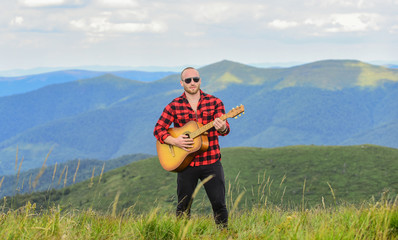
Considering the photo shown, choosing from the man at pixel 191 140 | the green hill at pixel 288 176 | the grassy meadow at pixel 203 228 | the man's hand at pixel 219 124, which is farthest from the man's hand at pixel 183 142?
the green hill at pixel 288 176

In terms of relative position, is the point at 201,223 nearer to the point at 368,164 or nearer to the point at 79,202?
the point at 368,164

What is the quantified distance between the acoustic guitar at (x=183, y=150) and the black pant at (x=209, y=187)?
0.16 meters

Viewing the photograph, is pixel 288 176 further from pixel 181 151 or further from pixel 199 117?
pixel 181 151

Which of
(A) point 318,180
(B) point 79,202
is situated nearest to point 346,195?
(A) point 318,180

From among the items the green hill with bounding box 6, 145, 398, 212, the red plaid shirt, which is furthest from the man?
the green hill with bounding box 6, 145, 398, 212

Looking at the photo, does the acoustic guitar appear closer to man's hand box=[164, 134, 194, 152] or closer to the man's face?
man's hand box=[164, 134, 194, 152]

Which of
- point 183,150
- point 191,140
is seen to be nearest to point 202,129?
point 191,140

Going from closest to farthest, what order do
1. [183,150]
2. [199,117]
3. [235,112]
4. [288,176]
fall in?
1. [235,112]
2. [183,150]
3. [199,117]
4. [288,176]

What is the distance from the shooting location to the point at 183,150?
6383 mm

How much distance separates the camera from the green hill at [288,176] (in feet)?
201

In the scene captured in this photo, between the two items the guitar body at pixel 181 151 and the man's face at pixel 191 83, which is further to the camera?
the man's face at pixel 191 83

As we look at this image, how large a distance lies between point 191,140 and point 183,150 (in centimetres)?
23

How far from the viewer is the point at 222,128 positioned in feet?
19.7

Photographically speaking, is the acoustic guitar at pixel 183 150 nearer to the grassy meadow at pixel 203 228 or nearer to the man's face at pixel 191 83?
the man's face at pixel 191 83
